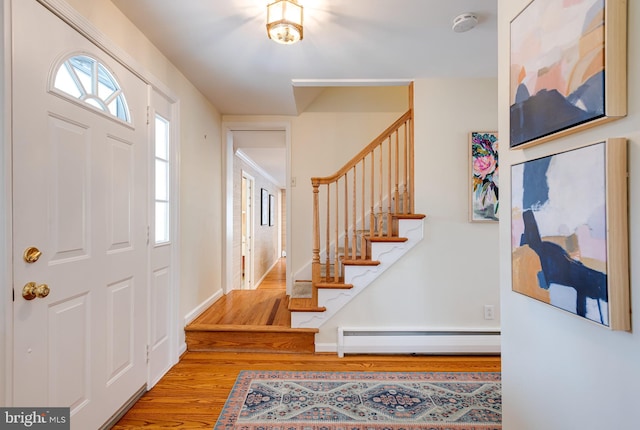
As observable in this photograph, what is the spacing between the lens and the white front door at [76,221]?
115 centimetres

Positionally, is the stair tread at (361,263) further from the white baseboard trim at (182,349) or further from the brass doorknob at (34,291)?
the brass doorknob at (34,291)

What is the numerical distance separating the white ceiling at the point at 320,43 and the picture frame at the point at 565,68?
37.3 inches

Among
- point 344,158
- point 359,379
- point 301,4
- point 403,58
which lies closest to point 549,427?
point 359,379

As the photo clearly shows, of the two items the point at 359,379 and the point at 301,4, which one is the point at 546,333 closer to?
the point at 359,379

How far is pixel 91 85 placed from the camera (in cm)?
149

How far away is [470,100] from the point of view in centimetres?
261

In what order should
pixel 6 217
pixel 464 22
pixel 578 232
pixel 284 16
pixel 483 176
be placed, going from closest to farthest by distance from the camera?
pixel 578 232 → pixel 6 217 → pixel 284 16 → pixel 464 22 → pixel 483 176

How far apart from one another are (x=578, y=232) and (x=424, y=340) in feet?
6.77

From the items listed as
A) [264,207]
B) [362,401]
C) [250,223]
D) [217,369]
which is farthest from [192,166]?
[264,207]

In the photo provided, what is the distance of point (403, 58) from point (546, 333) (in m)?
2.10

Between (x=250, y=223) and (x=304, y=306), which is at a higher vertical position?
(x=250, y=223)

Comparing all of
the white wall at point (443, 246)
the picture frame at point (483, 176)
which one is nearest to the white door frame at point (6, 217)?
the white wall at point (443, 246)

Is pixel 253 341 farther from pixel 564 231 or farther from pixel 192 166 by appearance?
pixel 564 231

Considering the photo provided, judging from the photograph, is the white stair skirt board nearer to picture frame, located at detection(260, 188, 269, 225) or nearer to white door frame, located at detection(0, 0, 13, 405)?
white door frame, located at detection(0, 0, 13, 405)
